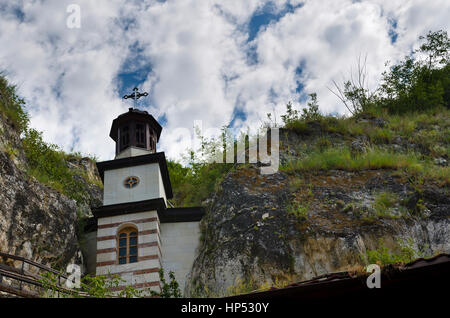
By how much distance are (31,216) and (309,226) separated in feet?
34.5

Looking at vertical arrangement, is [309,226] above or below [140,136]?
below

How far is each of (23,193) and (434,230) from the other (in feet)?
49.5

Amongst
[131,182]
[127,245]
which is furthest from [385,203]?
[131,182]

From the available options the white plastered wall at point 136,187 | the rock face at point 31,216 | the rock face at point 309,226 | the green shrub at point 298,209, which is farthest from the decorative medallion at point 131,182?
the green shrub at point 298,209

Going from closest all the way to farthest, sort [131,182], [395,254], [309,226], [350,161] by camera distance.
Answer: [395,254] < [309,226] < [350,161] < [131,182]

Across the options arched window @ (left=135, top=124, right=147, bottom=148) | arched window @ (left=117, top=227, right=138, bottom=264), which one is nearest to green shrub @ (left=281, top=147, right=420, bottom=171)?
arched window @ (left=117, top=227, right=138, bottom=264)

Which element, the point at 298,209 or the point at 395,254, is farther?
the point at 298,209

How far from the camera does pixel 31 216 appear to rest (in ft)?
66.9

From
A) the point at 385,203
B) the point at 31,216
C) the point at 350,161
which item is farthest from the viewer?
the point at 350,161

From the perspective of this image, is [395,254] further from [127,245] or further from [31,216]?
[31,216]

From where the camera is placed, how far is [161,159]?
2670 cm

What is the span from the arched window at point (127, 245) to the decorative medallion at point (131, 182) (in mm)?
2532

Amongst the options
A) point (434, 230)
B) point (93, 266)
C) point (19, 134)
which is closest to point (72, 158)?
point (19, 134)
